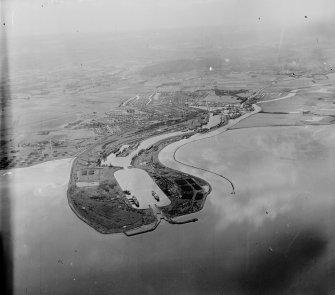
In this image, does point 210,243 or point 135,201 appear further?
point 135,201

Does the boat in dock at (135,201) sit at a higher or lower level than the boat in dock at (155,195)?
lower

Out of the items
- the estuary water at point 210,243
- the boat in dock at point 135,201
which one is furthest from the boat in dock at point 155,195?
the estuary water at point 210,243

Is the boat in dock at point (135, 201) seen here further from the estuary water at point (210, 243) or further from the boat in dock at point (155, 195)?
the estuary water at point (210, 243)

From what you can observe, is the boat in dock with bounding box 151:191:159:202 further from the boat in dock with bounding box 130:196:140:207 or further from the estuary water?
the estuary water

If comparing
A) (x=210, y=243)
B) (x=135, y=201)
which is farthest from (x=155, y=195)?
(x=210, y=243)

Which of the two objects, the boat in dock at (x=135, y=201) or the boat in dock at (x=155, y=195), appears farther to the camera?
the boat in dock at (x=155, y=195)

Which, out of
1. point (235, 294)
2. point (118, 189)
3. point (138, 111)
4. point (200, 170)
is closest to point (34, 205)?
point (118, 189)

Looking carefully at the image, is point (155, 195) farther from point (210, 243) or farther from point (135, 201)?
point (210, 243)

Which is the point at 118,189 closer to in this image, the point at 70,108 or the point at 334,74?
the point at 70,108
